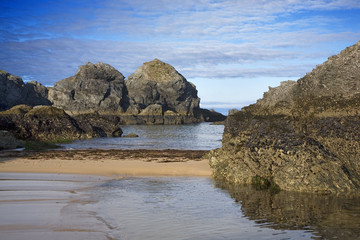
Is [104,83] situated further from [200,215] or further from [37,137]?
[200,215]

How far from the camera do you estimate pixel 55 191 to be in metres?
10.8

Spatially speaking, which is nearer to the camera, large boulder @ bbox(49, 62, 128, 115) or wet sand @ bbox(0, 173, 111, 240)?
wet sand @ bbox(0, 173, 111, 240)

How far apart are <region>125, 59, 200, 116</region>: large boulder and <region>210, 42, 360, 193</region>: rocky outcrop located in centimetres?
11114

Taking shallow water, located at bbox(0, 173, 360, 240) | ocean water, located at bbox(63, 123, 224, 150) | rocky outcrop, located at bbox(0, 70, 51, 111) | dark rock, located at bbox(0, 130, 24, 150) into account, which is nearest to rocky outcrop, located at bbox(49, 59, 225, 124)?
rocky outcrop, located at bbox(0, 70, 51, 111)

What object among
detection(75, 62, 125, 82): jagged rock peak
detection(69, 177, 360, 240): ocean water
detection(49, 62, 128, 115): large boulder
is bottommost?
detection(69, 177, 360, 240): ocean water

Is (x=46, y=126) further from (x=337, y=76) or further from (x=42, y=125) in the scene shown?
(x=337, y=76)

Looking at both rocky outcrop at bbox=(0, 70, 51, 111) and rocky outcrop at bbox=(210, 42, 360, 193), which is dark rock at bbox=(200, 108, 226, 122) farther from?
rocky outcrop at bbox=(210, 42, 360, 193)

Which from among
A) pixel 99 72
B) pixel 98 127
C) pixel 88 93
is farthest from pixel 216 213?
pixel 99 72

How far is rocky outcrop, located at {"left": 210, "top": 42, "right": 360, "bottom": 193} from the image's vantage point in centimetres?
1101

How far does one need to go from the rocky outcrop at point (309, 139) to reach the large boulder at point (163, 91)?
11114cm

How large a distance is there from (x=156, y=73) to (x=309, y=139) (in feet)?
428

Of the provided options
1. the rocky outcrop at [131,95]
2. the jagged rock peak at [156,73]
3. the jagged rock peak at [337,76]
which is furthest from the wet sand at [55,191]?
the jagged rock peak at [156,73]

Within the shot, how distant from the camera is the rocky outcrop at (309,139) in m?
11.0

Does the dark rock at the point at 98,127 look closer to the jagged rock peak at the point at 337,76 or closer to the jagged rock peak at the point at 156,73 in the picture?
the jagged rock peak at the point at 337,76
